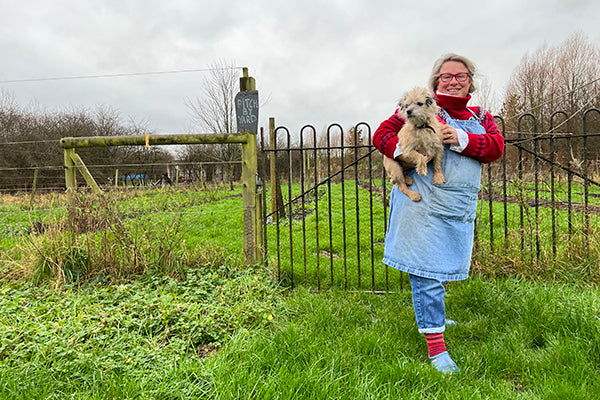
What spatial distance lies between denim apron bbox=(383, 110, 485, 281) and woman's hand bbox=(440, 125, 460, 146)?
9cm

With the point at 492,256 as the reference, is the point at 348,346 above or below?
below

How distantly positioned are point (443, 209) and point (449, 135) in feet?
1.53

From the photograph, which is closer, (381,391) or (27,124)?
(381,391)

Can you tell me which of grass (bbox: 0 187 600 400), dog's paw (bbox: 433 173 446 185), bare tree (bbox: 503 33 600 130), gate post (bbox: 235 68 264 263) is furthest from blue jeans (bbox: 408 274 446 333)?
bare tree (bbox: 503 33 600 130)

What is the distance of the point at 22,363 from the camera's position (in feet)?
6.56

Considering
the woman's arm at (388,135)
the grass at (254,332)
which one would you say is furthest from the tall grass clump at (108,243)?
the woman's arm at (388,135)

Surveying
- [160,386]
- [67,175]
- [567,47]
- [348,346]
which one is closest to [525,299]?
[348,346]

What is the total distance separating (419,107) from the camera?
1.83m

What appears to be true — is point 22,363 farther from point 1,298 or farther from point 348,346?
point 348,346

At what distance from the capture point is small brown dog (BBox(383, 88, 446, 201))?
1.84 meters

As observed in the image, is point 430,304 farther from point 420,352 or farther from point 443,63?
point 443,63

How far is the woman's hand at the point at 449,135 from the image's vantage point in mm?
1907

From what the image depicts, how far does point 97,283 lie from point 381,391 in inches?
126

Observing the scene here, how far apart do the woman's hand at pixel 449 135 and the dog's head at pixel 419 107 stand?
0.12 meters
